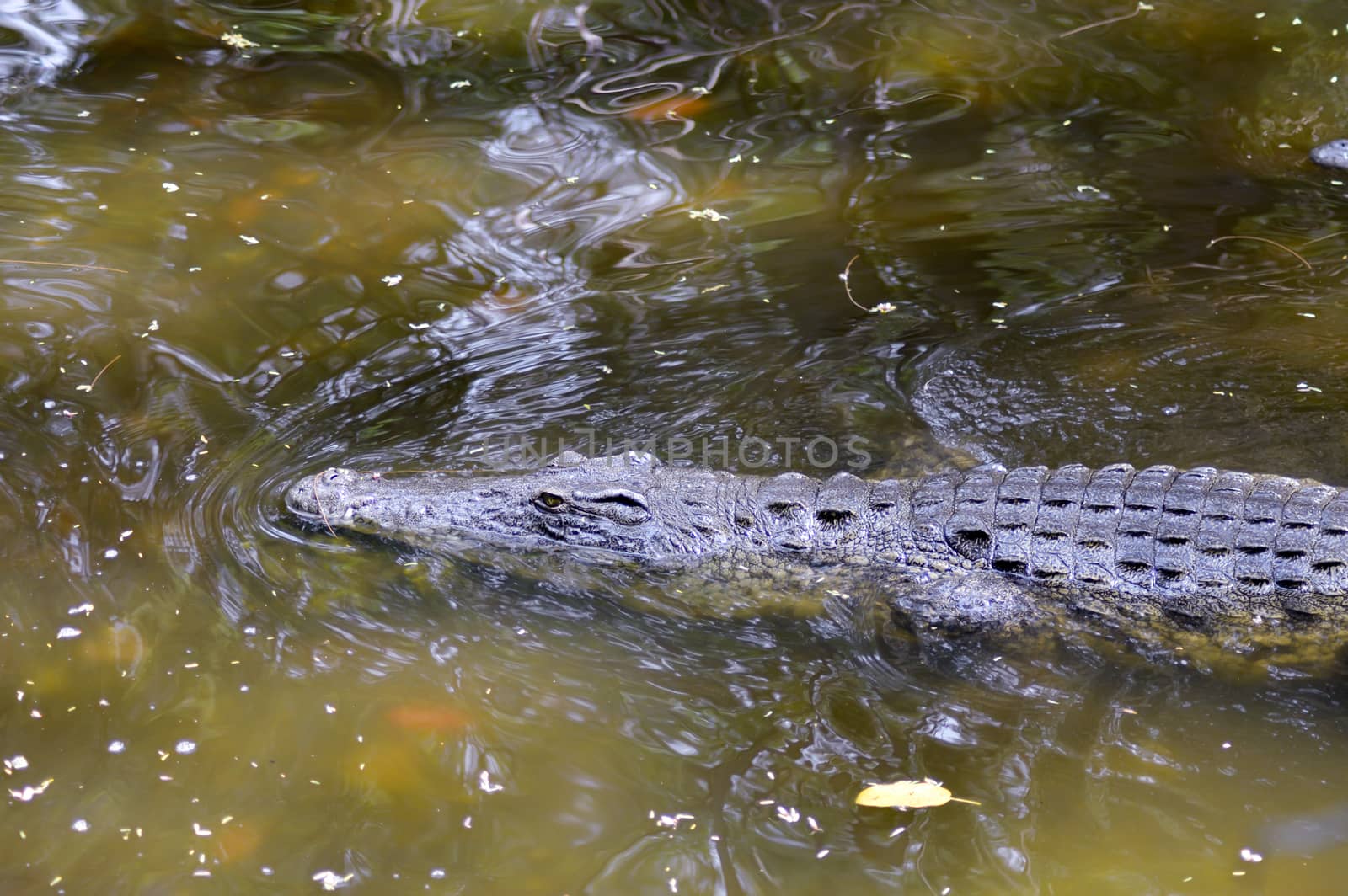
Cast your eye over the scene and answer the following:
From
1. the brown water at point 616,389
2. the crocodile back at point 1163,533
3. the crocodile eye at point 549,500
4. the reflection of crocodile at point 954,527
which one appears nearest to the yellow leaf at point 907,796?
the brown water at point 616,389

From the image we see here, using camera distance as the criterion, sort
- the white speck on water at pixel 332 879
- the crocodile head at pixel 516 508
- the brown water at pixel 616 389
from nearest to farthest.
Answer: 1. the white speck on water at pixel 332 879
2. the brown water at pixel 616 389
3. the crocodile head at pixel 516 508

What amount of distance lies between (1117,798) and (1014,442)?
192 centimetres

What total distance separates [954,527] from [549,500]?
1749 millimetres

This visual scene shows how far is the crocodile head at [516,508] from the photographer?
440cm

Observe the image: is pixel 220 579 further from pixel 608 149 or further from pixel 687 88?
pixel 687 88

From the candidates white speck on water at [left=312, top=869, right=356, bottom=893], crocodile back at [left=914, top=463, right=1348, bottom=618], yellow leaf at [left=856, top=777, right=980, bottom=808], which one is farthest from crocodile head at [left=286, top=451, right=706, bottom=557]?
white speck on water at [left=312, top=869, right=356, bottom=893]

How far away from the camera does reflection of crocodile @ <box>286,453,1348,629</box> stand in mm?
3703

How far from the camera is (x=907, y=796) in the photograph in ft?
11.0

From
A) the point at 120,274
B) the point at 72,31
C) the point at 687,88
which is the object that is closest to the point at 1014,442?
the point at 687,88

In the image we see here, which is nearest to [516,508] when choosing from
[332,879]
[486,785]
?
[486,785]

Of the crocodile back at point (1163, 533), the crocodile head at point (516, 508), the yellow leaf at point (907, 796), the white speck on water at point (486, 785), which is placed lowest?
the white speck on water at point (486, 785)

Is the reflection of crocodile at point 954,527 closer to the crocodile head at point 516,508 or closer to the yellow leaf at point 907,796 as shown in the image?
the crocodile head at point 516,508

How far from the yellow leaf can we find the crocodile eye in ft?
5.95

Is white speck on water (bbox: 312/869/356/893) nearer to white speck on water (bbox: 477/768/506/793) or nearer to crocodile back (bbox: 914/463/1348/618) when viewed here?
white speck on water (bbox: 477/768/506/793)
